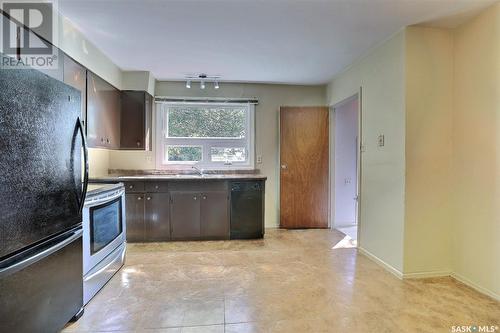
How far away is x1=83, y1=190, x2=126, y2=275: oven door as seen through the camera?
6.63 feet

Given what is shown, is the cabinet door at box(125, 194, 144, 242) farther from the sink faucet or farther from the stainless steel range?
the sink faucet

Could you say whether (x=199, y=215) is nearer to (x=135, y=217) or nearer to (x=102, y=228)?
(x=135, y=217)

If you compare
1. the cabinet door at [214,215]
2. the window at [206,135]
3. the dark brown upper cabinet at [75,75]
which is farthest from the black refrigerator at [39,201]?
the window at [206,135]

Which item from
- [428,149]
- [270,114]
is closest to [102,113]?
[270,114]

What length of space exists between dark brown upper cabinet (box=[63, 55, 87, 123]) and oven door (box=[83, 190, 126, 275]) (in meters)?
0.95

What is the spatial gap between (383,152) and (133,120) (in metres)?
3.14

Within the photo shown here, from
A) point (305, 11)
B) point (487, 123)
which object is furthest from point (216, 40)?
point (487, 123)

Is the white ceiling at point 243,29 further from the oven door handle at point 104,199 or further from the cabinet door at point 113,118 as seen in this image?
the oven door handle at point 104,199

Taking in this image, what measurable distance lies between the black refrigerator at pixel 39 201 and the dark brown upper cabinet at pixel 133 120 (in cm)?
191

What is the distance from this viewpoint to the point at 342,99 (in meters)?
3.80

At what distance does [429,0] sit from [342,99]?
1.77 m

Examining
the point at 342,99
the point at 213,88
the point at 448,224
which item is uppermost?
the point at 213,88

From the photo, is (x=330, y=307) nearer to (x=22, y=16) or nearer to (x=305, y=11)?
(x=305, y=11)

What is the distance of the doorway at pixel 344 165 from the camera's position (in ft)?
14.3
